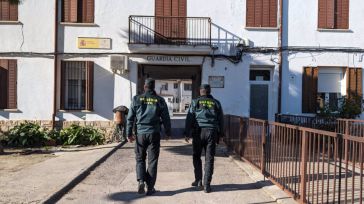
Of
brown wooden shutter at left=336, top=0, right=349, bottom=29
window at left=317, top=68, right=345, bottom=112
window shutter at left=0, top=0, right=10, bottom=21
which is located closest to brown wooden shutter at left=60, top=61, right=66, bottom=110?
window shutter at left=0, top=0, right=10, bottom=21

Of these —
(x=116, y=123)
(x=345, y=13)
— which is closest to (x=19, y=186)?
(x=116, y=123)

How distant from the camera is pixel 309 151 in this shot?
20.7ft

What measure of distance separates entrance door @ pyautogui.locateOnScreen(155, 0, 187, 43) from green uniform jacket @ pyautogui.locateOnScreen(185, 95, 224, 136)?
8.95 meters

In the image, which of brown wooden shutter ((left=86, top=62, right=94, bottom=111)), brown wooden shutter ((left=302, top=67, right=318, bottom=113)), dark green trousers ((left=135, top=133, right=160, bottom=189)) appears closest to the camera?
dark green trousers ((left=135, top=133, right=160, bottom=189))

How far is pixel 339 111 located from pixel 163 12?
7.25 metres

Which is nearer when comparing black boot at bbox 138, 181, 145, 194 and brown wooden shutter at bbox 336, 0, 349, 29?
black boot at bbox 138, 181, 145, 194

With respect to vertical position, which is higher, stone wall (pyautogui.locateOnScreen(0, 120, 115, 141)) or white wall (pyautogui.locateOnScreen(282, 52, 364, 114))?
white wall (pyautogui.locateOnScreen(282, 52, 364, 114))

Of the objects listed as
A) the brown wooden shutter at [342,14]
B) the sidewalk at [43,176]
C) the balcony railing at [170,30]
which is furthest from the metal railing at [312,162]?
the brown wooden shutter at [342,14]

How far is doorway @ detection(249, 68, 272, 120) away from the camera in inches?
690

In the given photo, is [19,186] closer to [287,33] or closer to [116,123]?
[116,123]

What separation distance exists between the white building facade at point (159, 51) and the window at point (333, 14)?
4 centimetres

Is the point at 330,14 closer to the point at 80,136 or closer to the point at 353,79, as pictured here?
the point at 353,79

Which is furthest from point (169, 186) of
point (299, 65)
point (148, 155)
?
point (299, 65)

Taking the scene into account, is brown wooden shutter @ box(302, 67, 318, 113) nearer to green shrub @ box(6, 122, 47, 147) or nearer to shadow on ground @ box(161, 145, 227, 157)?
shadow on ground @ box(161, 145, 227, 157)
